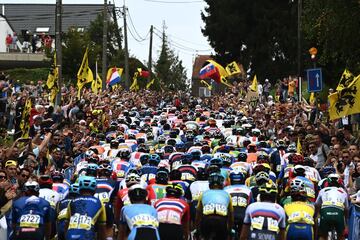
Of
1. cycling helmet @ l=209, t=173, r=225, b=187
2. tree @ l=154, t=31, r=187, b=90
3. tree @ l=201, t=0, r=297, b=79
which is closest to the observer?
cycling helmet @ l=209, t=173, r=225, b=187

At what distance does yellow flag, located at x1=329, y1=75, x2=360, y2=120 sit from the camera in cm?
2466

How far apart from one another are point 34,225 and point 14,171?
11.3 feet

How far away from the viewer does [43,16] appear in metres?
113

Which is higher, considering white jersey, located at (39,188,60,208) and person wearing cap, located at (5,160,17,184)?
person wearing cap, located at (5,160,17,184)

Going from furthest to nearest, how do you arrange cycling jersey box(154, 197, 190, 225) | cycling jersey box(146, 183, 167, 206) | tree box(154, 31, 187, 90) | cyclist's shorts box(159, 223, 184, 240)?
tree box(154, 31, 187, 90)
cycling jersey box(146, 183, 167, 206)
cycling jersey box(154, 197, 190, 225)
cyclist's shorts box(159, 223, 184, 240)

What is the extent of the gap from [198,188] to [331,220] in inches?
97.9

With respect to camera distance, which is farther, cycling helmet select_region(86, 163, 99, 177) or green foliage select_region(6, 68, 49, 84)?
green foliage select_region(6, 68, 49, 84)

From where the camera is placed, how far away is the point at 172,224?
13172 mm

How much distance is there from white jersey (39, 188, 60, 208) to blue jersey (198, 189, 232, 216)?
9.10 feet

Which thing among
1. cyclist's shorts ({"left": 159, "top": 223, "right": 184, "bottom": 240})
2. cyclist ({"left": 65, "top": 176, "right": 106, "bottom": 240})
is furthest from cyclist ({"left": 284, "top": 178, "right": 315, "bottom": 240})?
cyclist ({"left": 65, "top": 176, "right": 106, "bottom": 240})

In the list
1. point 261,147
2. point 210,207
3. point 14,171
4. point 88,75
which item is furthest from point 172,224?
point 88,75

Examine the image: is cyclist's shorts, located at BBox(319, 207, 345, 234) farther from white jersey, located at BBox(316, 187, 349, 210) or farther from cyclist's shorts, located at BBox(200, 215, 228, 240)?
cyclist's shorts, located at BBox(200, 215, 228, 240)

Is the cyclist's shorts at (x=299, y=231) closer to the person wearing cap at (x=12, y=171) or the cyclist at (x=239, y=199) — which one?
the cyclist at (x=239, y=199)

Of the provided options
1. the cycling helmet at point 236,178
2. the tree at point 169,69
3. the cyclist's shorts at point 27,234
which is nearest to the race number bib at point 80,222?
the cyclist's shorts at point 27,234
